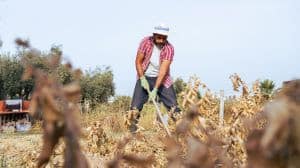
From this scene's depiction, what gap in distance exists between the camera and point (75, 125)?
778 mm

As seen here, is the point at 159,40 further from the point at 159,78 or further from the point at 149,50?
the point at 159,78

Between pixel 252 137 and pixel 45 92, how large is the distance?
0.81ft

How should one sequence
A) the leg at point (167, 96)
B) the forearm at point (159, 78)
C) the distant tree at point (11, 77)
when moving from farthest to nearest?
1. the distant tree at point (11, 77)
2. the leg at point (167, 96)
3. the forearm at point (159, 78)

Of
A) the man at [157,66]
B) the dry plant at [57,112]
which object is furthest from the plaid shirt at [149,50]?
Result: the dry plant at [57,112]

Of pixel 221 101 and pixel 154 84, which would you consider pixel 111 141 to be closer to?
pixel 221 101

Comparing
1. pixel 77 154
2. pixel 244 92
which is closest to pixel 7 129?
pixel 244 92

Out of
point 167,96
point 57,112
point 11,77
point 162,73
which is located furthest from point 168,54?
point 11,77

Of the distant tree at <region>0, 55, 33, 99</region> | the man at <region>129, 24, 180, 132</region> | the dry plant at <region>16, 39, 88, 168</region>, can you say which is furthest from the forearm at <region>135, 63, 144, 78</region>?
the distant tree at <region>0, 55, 33, 99</region>

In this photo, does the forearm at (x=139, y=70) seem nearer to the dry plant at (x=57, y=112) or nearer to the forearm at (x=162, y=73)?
the forearm at (x=162, y=73)

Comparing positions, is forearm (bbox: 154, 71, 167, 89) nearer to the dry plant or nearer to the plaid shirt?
the plaid shirt

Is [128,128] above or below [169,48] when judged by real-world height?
below

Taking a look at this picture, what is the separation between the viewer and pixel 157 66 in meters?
7.53

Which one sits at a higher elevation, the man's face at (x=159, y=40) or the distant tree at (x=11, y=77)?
the distant tree at (x=11, y=77)

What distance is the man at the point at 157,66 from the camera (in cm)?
733
